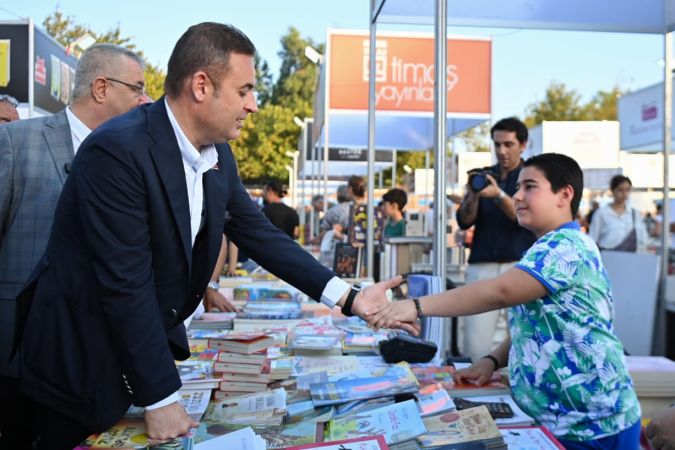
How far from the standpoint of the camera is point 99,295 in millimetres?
1486

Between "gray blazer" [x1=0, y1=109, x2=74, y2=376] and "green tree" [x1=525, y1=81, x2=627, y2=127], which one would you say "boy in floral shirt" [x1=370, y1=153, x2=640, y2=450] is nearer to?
"gray blazer" [x1=0, y1=109, x2=74, y2=376]

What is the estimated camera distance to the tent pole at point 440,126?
2.82 m

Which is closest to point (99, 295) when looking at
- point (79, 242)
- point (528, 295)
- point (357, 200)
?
point (79, 242)

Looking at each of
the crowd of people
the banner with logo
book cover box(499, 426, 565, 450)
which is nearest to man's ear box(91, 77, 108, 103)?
the crowd of people

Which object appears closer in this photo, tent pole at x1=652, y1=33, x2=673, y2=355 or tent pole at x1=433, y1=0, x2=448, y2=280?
tent pole at x1=433, y1=0, x2=448, y2=280

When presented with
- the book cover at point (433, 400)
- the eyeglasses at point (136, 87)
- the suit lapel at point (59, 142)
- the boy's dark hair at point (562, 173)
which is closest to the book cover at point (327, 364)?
the book cover at point (433, 400)

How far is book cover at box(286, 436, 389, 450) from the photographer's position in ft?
4.79

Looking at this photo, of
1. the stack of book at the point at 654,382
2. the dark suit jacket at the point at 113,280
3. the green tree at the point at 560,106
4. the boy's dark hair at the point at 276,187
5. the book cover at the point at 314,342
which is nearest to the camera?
the dark suit jacket at the point at 113,280

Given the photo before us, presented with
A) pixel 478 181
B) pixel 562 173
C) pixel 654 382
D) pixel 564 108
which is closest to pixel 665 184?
pixel 478 181

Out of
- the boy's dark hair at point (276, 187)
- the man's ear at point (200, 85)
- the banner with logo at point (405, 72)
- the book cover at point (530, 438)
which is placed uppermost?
the banner with logo at point (405, 72)

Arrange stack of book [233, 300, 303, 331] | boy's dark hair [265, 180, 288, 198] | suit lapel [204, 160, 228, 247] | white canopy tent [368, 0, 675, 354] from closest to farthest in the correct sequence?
suit lapel [204, 160, 228, 247] < stack of book [233, 300, 303, 331] < white canopy tent [368, 0, 675, 354] < boy's dark hair [265, 180, 288, 198]

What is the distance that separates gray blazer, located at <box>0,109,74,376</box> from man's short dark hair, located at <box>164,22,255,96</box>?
2.61 feet

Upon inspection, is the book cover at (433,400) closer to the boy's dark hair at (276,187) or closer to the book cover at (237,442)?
the book cover at (237,442)

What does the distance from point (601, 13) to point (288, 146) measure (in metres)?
30.6
